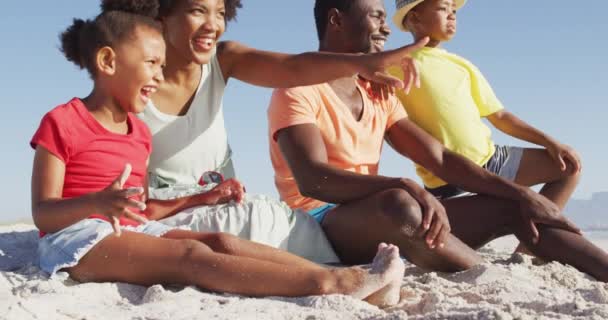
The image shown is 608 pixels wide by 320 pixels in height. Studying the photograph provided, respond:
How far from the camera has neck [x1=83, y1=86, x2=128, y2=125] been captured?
11.2 ft

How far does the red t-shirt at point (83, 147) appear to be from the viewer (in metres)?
3.21

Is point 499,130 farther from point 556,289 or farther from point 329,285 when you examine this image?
point 329,285

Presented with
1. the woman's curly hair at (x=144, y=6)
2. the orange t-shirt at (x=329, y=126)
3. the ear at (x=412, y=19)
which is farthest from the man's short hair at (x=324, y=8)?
the woman's curly hair at (x=144, y=6)

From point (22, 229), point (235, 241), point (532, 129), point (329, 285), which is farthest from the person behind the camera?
point (22, 229)

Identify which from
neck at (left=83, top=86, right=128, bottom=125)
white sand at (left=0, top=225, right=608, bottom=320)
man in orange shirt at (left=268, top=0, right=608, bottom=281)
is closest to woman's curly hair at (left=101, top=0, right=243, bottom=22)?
neck at (left=83, top=86, right=128, bottom=125)

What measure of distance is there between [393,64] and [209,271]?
4.12ft

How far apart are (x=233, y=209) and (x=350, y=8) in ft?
4.40

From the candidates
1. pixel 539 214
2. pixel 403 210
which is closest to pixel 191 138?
pixel 403 210

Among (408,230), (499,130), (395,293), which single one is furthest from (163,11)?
(499,130)

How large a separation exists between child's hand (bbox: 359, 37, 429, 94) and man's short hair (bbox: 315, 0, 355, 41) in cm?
77

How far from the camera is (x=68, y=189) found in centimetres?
Result: 327

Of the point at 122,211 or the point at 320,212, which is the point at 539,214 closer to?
the point at 320,212

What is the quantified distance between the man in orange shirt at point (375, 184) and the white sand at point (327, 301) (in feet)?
0.74

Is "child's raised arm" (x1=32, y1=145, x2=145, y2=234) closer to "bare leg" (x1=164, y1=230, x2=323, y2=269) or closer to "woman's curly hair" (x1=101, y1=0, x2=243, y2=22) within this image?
"bare leg" (x1=164, y1=230, x2=323, y2=269)
